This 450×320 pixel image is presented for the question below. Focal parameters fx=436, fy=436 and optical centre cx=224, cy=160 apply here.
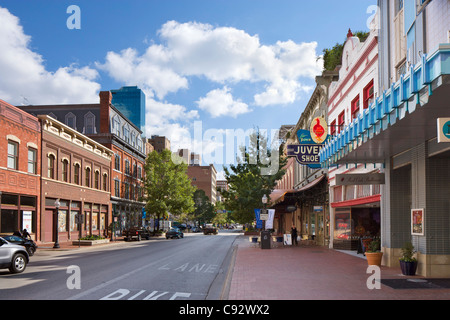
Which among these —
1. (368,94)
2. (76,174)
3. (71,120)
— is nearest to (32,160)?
(76,174)

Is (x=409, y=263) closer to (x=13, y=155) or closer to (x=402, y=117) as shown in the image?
(x=402, y=117)

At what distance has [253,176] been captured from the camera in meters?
37.7

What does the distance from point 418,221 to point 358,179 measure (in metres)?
3.38

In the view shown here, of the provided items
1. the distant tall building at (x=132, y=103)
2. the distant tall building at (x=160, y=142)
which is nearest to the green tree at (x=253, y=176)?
the distant tall building at (x=160, y=142)

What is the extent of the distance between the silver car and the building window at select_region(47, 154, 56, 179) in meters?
21.1

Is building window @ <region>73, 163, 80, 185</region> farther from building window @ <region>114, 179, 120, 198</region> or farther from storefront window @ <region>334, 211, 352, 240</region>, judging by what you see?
storefront window @ <region>334, 211, 352, 240</region>

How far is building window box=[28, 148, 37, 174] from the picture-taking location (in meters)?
33.2

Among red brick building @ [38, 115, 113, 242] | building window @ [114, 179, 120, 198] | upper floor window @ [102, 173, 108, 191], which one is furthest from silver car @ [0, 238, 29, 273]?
building window @ [114, 179, 120, 198]

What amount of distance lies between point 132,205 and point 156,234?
18.4 ft

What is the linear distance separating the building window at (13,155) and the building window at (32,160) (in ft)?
6.95

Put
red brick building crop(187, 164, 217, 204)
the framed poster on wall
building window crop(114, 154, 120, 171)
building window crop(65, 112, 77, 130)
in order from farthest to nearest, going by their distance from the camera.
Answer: red brick building crop(187, 164, 217, 204)
building window crop(114, 154, 120, 171)
building window crop(65, 112, 77, 130)
the framed poster on wall

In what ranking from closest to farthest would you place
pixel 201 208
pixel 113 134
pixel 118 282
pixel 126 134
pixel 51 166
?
1. pixel 118 282
2. pixel 51 166
3. pixel 113 134
4. pixel 126 134
5. pixel 201 208

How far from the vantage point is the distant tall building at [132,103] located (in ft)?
601
